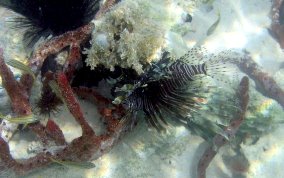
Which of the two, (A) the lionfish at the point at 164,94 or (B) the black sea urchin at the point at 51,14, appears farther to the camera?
(B) the black sea urchin at the point at 51,14

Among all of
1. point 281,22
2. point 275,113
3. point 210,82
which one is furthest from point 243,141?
point 281,22

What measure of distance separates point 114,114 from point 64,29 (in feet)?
4.16

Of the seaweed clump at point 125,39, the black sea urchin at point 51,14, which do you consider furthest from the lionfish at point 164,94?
the black sea urchin at point 51,14

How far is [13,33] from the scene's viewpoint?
4180 mm

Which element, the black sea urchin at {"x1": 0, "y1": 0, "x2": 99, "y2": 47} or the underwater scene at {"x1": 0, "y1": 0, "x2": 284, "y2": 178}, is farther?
the black sea urchin at {"x1": 0, "y1": 0, "x2": 99, "y2": 47}

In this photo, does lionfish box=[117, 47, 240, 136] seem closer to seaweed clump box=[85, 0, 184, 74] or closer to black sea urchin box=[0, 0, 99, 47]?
seaweed clump box=[85, 0, 184, 74]

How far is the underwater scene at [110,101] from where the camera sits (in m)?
2.91

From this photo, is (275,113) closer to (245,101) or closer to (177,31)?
(245,101)

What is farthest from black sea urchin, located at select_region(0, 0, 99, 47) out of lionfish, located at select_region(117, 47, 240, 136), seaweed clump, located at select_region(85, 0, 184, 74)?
lionfish, located at select_region(117, 47, 240, 136)

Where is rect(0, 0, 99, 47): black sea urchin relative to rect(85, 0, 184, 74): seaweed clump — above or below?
below

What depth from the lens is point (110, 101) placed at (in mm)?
3148

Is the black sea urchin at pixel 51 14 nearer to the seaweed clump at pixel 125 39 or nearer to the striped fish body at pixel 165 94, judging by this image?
the seaweed clump at pixel 125 39

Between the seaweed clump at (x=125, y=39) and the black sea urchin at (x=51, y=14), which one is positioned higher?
the seaweed clump at (x=125, y=39)

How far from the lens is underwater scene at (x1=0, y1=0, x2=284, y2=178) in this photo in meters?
2.91
